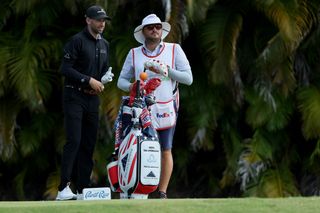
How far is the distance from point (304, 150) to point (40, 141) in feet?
13.7

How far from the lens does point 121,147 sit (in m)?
10.5

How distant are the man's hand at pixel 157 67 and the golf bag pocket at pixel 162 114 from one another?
0.31 meters

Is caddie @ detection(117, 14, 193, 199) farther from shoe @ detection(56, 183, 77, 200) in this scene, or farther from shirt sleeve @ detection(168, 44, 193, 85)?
shoe @ detection(56, 183, 77, 200)

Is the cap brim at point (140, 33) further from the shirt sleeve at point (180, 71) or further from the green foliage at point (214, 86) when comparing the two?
the green foliage at point (214, 86)

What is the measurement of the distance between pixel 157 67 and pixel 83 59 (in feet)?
2.51

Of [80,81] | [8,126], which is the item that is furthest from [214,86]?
[80,81]

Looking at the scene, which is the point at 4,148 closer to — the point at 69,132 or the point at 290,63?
the point at 290,63

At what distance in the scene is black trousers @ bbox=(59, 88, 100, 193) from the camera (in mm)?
10727

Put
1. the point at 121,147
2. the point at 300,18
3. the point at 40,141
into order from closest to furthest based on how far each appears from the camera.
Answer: the point at 121,147
the point at 300,18
the point at 40,141

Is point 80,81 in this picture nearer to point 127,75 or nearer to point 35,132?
point 127,75

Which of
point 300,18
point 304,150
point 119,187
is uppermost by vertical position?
→ point 300,18

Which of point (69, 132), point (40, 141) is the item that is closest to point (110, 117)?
point (40, 141)

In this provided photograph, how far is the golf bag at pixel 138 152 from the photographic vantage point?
10320mm

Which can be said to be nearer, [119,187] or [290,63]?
[119,187]
